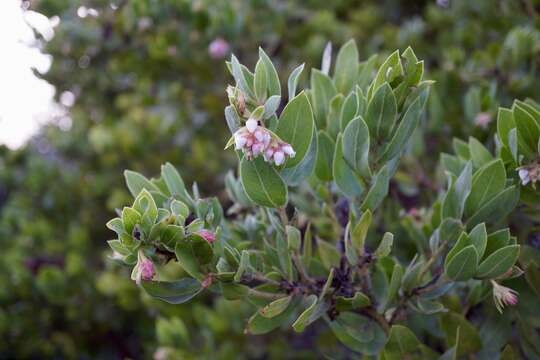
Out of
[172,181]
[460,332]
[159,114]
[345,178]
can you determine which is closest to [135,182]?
[172,181]

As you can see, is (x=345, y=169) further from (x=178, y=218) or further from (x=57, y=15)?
(x=57, y=15)

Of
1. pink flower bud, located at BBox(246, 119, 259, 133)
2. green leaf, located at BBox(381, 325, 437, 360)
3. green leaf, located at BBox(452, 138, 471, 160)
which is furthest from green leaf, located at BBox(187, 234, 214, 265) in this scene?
green leaf, located at BBox(452, 138, 471, 160)

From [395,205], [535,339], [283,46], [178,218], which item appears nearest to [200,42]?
[283,46]

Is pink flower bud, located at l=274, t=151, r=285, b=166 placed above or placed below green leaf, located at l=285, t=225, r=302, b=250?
above

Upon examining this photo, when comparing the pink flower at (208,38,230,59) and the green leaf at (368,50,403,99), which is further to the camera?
the pink flower at (208,38,230,59)

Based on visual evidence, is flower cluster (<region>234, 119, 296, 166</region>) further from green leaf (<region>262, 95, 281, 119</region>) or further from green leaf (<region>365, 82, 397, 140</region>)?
green leaf (<region>365, 82, 397, 140</region>)

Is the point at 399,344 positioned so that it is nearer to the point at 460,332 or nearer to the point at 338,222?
the point at 460,332
